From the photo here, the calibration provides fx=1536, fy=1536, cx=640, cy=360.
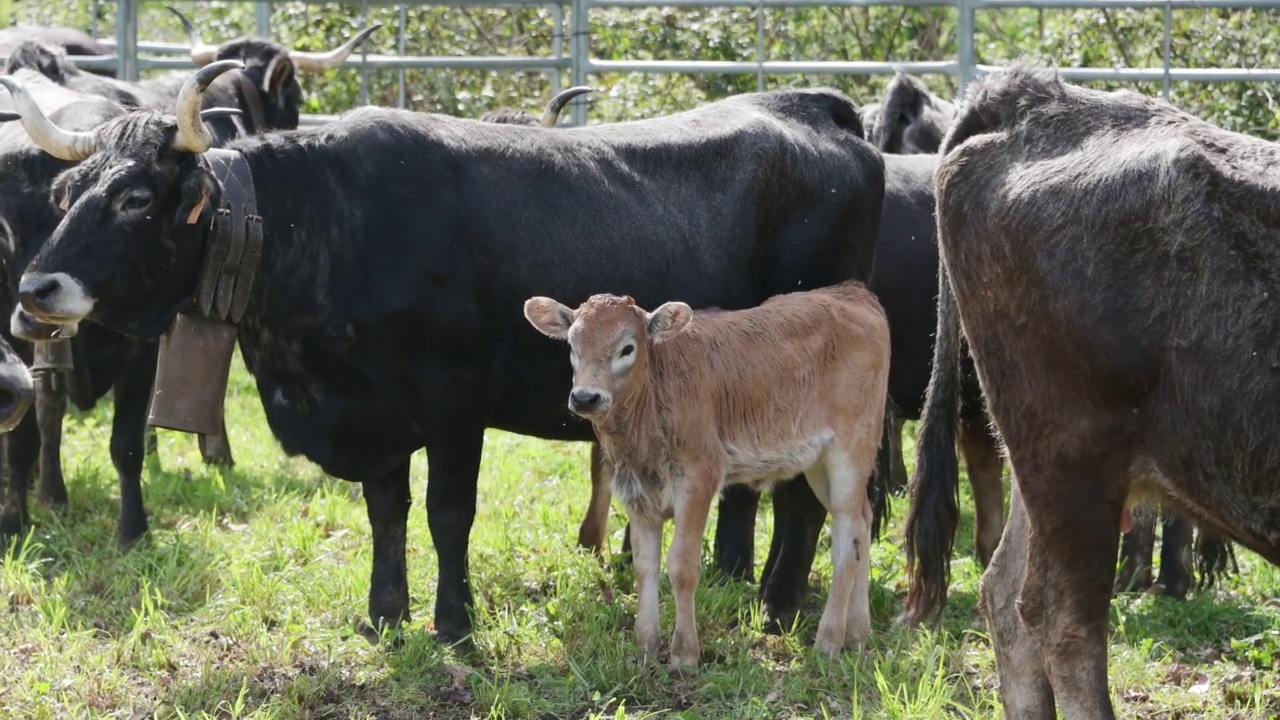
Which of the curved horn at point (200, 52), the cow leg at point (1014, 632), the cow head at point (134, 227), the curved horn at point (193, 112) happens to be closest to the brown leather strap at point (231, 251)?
the cow head at point (134, 227)

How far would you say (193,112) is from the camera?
5773mm

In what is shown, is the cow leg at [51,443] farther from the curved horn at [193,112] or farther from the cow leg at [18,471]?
the curved horn at [193,112]

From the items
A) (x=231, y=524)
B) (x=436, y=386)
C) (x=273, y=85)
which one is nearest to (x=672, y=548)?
(x=436, y=386)

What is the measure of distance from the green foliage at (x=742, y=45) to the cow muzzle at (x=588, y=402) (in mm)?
6066

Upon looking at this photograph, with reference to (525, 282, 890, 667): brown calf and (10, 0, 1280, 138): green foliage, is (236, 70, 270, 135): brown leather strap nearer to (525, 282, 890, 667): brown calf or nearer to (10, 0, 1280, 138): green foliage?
(10, 0, 1280, 138): green foliage

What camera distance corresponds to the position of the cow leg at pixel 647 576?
5.88 metres

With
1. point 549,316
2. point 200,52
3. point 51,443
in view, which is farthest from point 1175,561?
point 200,52

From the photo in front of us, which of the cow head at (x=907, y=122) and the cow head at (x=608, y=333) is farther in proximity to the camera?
the cow head at (x=907, y=122)

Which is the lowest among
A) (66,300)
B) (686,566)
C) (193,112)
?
(686,566)

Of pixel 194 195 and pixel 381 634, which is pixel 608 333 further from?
pixel 194 195

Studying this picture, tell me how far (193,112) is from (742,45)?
7432 millimetres

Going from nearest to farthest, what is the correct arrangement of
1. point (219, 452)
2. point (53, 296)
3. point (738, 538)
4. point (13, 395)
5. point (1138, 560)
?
point (13, 395) < point (53, 296) < point (738, 538) < point (1138, 560) < point (219, 452)

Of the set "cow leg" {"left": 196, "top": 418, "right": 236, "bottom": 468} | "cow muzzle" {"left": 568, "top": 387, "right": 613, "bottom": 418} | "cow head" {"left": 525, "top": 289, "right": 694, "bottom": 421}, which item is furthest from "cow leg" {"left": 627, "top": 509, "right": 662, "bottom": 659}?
"cow leg" {"left": 196, "top": 418, "right": 236, "bottom": 468}

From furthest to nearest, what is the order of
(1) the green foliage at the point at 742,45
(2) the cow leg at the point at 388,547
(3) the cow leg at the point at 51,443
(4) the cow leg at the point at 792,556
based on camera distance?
(1) the green foliage at the point at 742,45
(3) the cow leg at the point at 51,443
(4) the cow leg at the point at 792,556
(2) the cow leg at the point at 388,547
